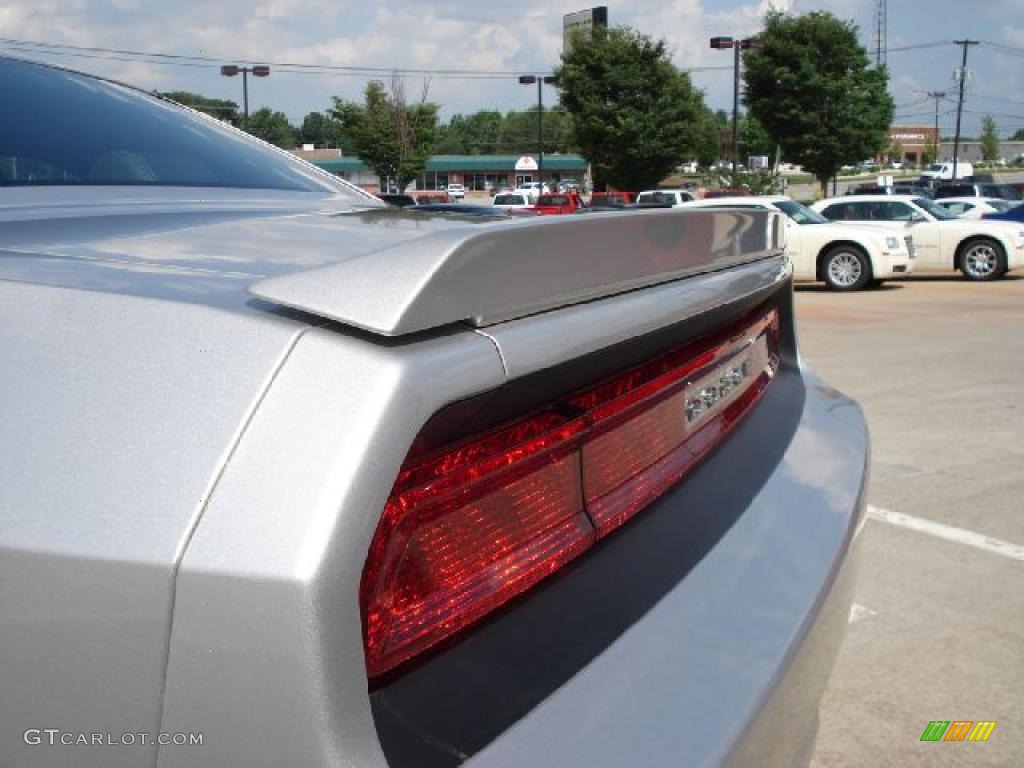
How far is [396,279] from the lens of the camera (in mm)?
1111

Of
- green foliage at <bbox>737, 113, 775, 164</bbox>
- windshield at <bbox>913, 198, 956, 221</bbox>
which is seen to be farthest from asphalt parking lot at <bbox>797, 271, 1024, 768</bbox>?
green foliage at <bbox>737, 113, 775, 164</bbox>

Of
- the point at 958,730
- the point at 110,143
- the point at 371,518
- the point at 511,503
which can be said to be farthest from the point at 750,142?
the point at 371,518

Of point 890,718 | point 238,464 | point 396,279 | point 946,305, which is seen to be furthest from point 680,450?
point 946,305

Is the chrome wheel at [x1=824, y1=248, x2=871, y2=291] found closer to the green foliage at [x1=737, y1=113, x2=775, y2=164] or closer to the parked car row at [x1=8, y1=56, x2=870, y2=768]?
the parked car row at [x1=8, y1=56, x2=870, y2=768]

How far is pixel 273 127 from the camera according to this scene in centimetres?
7019

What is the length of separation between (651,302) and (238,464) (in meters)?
0.72

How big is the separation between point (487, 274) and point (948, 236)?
17836mm

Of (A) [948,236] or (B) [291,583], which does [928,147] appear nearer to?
(A) [948,236]

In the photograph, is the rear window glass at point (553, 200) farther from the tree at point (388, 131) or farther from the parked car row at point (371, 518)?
the parked car row at point (371, 518)

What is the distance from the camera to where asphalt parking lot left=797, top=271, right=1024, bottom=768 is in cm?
280

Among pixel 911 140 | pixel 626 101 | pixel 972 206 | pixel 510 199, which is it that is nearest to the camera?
pixel 972 206

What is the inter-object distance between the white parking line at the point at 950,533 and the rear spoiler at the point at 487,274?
→ 2.89m

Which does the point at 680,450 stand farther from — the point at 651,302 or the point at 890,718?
the point at 890,718

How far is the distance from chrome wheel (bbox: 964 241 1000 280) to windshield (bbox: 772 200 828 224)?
8.35ft
